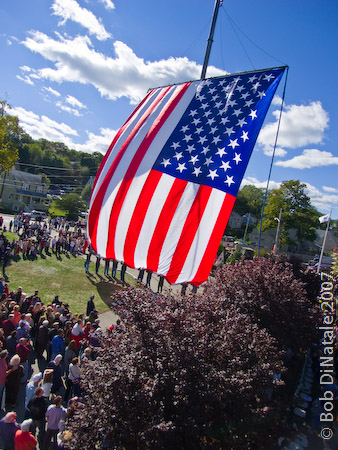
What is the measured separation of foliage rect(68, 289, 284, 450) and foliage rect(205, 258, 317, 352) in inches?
132

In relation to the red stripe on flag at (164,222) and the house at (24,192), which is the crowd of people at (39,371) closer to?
the red stripe on flag at (164,222)

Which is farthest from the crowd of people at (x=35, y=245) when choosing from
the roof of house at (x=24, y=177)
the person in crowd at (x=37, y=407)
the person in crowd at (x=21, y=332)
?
the roof of house at (x=24, y=177)

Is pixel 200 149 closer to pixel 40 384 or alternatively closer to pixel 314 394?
pixel 40 384

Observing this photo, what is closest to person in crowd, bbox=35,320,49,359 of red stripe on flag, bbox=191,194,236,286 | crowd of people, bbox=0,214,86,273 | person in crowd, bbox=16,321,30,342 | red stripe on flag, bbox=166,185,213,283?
person in crowd, bbox=16,321,30,342

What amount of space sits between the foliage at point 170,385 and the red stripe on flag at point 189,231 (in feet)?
11.2

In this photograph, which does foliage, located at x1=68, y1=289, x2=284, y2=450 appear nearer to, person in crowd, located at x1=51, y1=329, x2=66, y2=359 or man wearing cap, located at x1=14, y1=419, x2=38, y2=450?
man wearing cap, located at x1=14, y1=419, x2=38, y2=450

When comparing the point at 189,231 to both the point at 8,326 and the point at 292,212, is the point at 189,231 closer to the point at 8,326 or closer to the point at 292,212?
the point at 8,326

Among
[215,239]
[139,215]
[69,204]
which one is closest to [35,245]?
[139,215]

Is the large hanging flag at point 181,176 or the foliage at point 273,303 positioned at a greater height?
the large hanging flag at point 181,176

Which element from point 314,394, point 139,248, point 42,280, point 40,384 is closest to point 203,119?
point 139,248

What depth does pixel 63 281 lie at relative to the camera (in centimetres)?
1692

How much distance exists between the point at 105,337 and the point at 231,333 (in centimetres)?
231

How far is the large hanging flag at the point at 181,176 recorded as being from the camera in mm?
9164

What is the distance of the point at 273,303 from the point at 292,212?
4383cm
